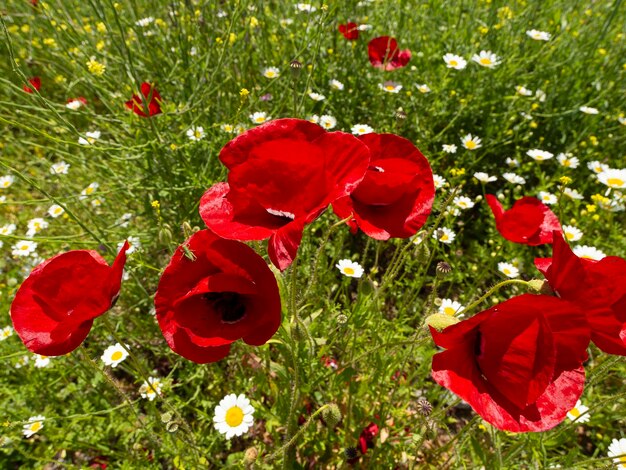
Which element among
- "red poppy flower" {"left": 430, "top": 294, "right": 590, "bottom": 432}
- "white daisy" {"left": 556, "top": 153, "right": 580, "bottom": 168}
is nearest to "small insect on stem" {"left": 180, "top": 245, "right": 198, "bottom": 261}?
"red poppy flower" {"left": 430, "top": 294, "right": 590, "bottom": 432}

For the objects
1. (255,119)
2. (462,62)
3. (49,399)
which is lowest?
(49,399)

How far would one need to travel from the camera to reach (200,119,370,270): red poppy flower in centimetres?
75

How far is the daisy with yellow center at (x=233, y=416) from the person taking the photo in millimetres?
1474

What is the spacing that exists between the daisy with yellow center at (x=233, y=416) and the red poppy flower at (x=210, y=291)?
74cm

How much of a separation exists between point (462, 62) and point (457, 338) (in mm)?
2661

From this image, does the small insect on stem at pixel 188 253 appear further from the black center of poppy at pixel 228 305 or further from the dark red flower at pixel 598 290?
the dark red flower at pixel 598 290

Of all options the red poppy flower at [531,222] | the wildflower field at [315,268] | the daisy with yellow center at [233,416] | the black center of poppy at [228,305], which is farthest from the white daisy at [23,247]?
the red poppy flower at [531,222]

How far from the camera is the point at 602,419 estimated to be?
5.87 feet

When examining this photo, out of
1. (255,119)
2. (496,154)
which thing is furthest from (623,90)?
(255,119)

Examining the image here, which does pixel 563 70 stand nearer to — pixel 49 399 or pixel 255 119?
pixel 255 119

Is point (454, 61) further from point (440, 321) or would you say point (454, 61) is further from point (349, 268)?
point (440, 321)

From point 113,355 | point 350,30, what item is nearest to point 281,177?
point 113,355

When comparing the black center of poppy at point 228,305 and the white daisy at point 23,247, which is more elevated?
the black center of poppy at point 228,305

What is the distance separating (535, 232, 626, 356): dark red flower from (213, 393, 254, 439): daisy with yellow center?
3.67ft
